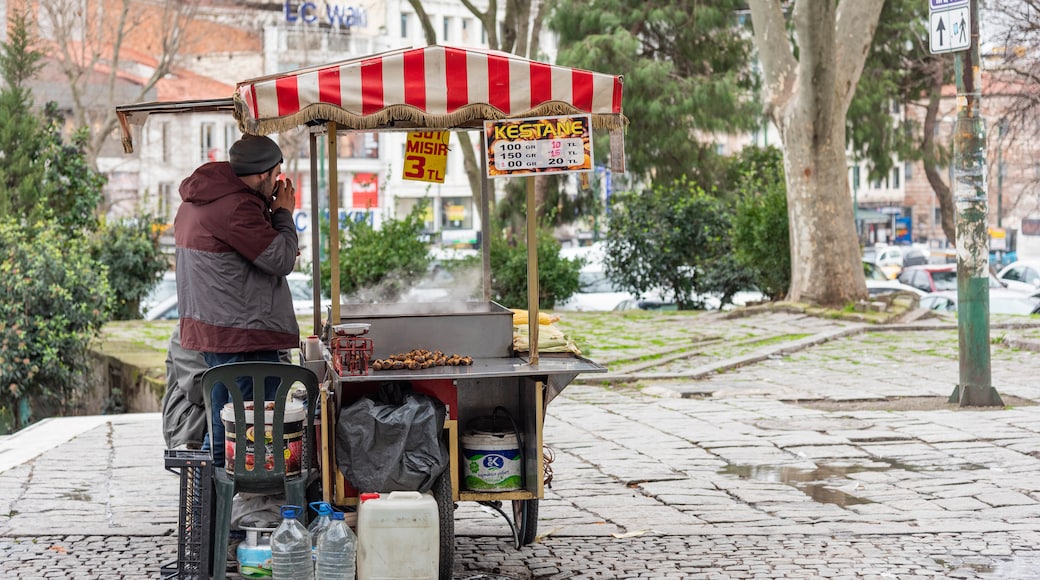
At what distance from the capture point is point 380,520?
530 cm

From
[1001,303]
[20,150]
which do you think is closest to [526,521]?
[20,150]

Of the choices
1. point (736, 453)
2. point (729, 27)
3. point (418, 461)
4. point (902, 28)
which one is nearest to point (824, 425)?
point (736, 453)

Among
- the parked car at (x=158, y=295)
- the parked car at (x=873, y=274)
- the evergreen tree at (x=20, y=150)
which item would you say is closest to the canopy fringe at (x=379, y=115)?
the evergreen tree at (x=20, y=150)

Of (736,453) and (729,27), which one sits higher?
(729,27)

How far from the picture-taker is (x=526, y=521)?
632cm

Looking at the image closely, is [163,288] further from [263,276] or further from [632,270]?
[263,276]

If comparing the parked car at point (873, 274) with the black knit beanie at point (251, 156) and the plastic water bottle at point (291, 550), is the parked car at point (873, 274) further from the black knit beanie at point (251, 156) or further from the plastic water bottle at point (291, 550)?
the plastic water bottle at point (291, 550)

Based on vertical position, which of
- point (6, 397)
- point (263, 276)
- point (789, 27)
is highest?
point (789, 27)

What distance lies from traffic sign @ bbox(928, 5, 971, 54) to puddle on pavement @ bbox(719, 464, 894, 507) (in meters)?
4.15

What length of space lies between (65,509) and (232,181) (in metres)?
2.52

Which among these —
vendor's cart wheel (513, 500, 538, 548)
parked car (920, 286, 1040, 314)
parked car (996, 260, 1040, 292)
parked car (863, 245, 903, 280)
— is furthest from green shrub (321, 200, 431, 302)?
parked car (863, 245, 903, 280)

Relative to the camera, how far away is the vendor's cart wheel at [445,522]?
5574mm

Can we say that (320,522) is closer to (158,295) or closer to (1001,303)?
(158,295)

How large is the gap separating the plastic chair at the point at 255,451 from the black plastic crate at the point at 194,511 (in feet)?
0.15
